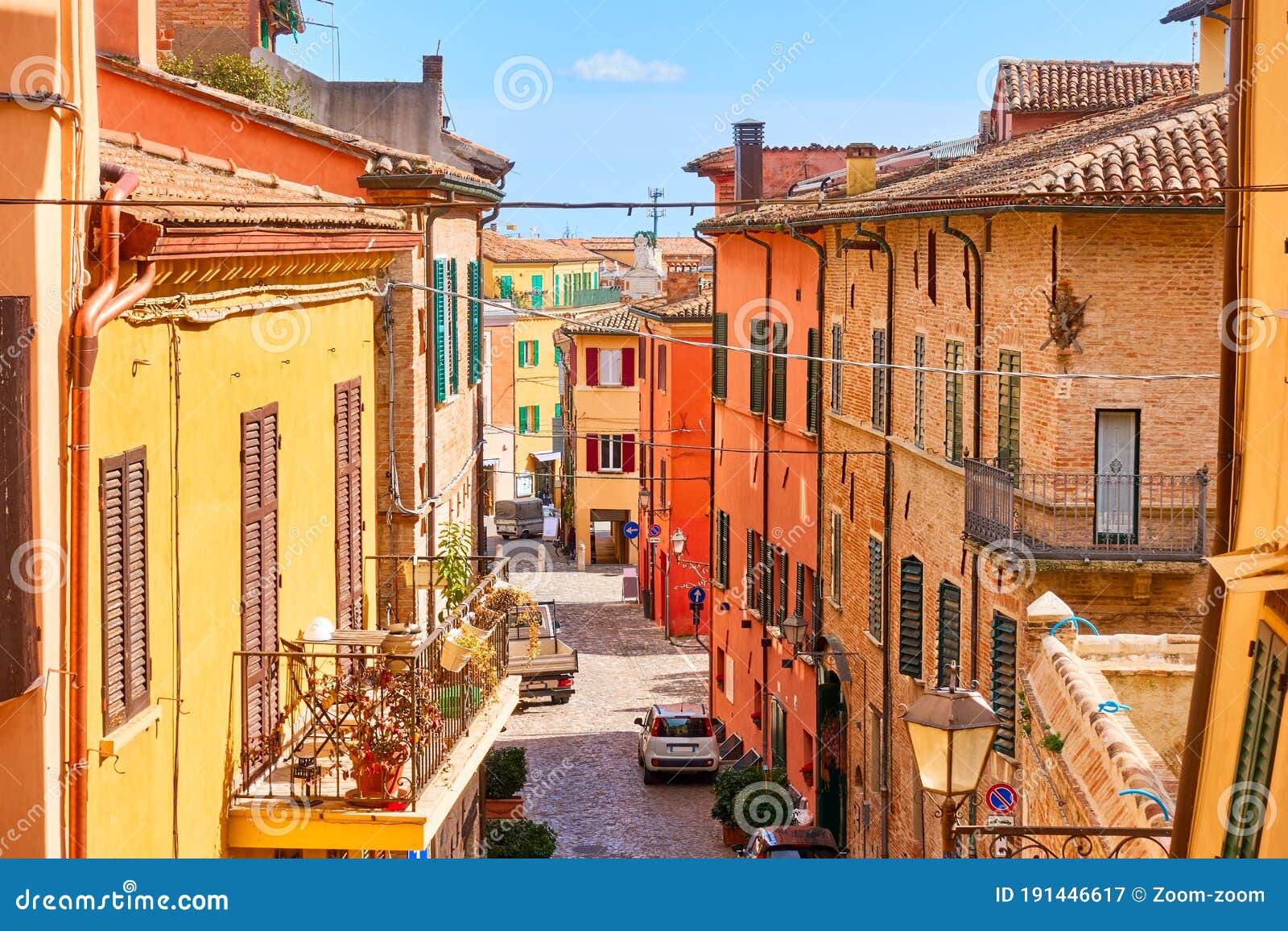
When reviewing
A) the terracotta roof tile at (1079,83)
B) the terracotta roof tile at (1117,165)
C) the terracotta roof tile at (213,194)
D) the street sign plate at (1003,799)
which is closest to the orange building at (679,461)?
the terracotta roof tile at (1079,83)

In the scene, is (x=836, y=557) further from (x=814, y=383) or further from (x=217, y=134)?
(x=217, y=134)

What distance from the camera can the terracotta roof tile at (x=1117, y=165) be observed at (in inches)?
564

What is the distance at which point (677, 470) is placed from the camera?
42.1 metres

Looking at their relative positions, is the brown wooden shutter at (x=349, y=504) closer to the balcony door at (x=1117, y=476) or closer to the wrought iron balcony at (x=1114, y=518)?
the wrought iron balcony at (x=1114, y=518)

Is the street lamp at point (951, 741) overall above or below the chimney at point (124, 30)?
below

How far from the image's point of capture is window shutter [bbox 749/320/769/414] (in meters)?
28.9

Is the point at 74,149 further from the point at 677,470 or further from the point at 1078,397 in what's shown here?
the point at 677,470

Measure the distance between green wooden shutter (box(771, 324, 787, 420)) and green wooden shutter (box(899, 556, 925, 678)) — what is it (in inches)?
308

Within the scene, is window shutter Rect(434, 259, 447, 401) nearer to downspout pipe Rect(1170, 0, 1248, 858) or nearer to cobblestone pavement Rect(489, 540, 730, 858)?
cobblestone pavement Rect(489, 540, 730, 858)

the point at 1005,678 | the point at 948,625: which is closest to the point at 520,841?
the point at 948,625

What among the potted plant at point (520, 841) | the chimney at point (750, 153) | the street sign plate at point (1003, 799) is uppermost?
the chimney at point (750, 153)

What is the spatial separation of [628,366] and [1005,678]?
3430 centimetres

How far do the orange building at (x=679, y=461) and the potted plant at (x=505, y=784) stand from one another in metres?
15.2

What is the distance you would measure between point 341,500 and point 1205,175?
8.15m
